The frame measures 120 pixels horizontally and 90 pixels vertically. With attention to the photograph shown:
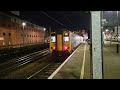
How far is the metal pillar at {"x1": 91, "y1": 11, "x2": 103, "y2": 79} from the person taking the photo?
8023mm

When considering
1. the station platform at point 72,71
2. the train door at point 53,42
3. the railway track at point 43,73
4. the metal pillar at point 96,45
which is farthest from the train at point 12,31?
the metal pillar at point 96,45

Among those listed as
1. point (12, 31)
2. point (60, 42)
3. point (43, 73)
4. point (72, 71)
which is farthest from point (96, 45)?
point (12, 31)

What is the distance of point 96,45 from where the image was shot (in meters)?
8.05

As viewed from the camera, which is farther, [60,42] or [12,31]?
[12,31]

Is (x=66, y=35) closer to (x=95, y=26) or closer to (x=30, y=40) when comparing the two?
(x=95, y=26)

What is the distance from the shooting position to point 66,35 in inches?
1090

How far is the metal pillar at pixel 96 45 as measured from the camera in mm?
8023

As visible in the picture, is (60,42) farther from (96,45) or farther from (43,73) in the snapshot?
(96,45)

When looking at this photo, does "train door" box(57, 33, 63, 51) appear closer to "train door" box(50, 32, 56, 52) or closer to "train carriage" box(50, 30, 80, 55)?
"train carriage" box(50, 30, 80, 55)

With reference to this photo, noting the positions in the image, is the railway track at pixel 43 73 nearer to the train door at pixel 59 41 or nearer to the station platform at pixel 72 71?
the station platform at pixel 72 71

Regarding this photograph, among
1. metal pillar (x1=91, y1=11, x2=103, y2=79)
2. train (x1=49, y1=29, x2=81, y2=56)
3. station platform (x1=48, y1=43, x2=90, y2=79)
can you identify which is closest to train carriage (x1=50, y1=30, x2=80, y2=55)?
train (x1=49, y1=29, x2=81, y2=56)
